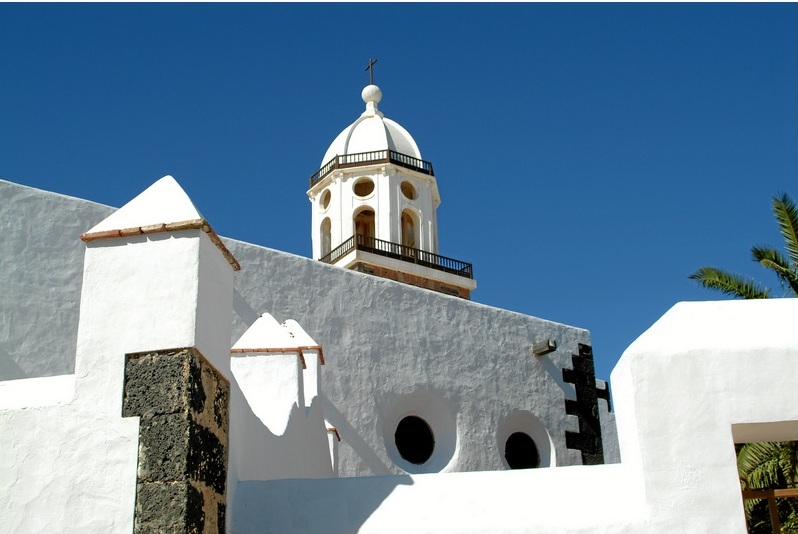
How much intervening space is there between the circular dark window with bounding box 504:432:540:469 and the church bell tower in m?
7.35

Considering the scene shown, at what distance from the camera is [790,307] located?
18.5 ft

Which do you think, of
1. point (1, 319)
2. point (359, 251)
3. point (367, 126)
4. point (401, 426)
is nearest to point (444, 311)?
point (401, 426)

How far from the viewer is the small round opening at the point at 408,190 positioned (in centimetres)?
2117

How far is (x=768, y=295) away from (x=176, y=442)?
8949 mm

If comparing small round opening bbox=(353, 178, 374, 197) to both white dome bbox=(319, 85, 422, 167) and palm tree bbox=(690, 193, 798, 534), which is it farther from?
palm tree bbox=(690, 193, 798, 534)

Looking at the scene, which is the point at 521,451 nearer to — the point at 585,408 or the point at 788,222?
the point at 585,408

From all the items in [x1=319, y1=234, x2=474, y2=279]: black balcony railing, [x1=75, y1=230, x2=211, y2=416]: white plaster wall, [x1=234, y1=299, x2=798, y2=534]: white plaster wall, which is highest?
[x1=319, y1=234, x2=474, y2=279]: black balcony railing

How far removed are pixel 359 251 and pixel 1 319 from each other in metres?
11.6

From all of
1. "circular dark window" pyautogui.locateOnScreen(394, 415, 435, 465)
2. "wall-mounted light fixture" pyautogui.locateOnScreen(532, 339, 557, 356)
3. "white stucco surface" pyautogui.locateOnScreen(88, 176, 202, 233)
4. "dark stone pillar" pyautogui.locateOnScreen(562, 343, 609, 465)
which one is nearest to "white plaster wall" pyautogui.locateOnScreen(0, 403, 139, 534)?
"white stucco surface" pyautogui.locateOnScreen(88, 176, 202, 233)

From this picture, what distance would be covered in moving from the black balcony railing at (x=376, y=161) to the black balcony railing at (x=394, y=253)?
1780 mm

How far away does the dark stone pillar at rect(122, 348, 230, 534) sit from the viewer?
4.82 m

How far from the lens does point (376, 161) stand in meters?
20.8

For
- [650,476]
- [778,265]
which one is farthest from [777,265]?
[650,476]

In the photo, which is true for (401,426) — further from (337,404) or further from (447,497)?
(447,497)
